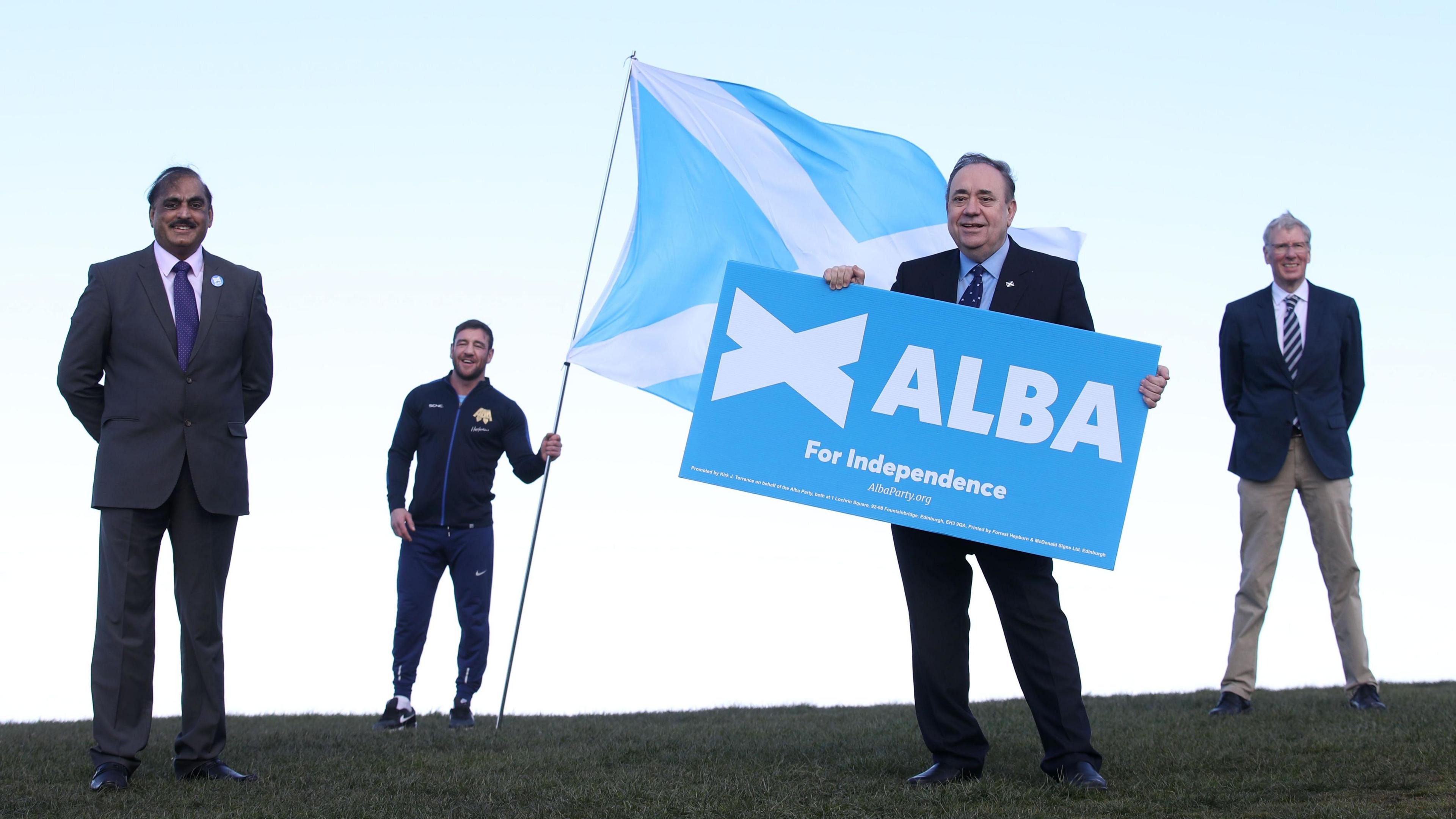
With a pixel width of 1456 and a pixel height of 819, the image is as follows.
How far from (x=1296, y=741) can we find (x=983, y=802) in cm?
199

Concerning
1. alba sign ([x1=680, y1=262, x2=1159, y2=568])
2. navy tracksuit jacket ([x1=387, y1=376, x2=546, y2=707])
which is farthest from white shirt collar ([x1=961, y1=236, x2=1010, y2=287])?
navy tracksuit jacket ([x1=387, y1=376, x2=546, y2=707])

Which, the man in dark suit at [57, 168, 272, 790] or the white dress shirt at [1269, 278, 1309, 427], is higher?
the white dress shirt at [1269, 278, 1309, 427]

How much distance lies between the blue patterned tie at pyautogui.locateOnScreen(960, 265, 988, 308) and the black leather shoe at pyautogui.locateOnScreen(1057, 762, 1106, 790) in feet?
5.39

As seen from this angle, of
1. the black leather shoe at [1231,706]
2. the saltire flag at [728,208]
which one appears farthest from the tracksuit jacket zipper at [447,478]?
the black leather shoe at [1231,706]

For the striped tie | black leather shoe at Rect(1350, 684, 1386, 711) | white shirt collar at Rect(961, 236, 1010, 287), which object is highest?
the striped tie

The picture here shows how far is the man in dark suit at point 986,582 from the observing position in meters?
4.39

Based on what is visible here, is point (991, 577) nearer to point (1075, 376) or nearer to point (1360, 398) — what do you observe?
point (1075, 376)

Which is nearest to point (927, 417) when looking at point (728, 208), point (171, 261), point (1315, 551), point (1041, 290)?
point (1041, 290)

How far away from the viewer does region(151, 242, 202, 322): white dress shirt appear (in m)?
4.86

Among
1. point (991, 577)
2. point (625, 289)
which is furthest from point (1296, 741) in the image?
point (625, 289)

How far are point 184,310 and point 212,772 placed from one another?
174 centimetres

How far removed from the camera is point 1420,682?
8.58 m

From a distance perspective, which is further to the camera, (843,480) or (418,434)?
(418,434)

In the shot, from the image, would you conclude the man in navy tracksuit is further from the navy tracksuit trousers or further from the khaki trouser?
the khaki trouser
